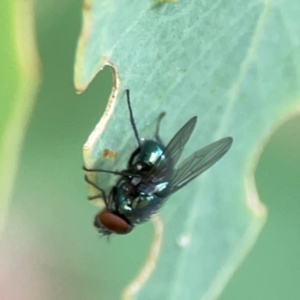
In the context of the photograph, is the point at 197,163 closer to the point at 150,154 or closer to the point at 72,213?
the point at 150,154

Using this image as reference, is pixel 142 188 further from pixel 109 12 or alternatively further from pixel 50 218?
pixel 50 218

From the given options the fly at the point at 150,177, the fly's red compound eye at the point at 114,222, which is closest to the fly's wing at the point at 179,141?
the fly at the point at 150,177

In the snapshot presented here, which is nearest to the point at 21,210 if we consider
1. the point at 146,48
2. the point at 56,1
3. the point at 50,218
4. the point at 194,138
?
the point at 50,218

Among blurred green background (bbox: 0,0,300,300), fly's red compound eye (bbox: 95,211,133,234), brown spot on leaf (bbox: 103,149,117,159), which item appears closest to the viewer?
brown spot on leaf (bbox: 103,149,117,159)

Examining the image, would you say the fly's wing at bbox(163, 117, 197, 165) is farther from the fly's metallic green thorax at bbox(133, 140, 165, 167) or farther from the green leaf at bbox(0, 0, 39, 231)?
the green leaf at bbox(0, 0, 39, 231)

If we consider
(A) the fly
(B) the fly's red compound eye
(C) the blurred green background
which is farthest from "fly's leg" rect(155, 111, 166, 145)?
(C) the blurred green background

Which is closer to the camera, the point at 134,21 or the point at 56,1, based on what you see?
the point at 134,21

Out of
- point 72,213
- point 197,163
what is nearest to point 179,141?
point 197,163
